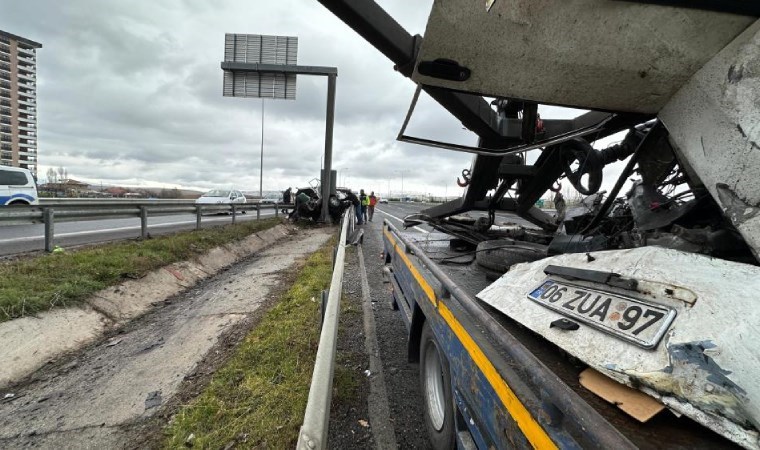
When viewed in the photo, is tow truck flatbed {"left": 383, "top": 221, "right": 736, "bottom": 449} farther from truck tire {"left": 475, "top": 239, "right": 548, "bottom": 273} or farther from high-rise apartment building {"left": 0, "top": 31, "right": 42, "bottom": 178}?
high-rise apartment building {"left": 0, "top": 31, "right": 42, "bottom": 178}

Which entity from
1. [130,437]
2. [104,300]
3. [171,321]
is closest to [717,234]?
[130,437]

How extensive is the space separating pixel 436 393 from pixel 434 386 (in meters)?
0.06

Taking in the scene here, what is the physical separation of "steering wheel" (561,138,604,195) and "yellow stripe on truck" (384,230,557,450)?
5.57ft

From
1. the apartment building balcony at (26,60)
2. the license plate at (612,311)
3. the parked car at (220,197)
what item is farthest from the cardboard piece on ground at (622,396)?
the apartment building balcony at (26,60)

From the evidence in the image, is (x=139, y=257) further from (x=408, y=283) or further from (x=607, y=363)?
(x=607, y=363)

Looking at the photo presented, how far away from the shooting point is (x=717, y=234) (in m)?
1.78

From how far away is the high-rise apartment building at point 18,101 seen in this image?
73375mm

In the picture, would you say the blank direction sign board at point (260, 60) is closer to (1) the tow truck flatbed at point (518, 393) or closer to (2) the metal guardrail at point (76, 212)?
(2) the metal guardrail at point (76, 212)

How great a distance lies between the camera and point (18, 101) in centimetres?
7719

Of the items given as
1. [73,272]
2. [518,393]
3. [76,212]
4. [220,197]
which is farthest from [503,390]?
[220,197]

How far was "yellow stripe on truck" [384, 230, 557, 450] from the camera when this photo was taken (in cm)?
126

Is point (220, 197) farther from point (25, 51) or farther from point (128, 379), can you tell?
point (25, 51)

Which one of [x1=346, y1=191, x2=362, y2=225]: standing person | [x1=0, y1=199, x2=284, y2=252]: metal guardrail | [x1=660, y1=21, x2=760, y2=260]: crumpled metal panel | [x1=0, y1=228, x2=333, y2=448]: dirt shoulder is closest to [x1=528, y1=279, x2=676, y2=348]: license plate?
[x1=660, y1=21, x2=760, y2=260]: crumpled metal panel

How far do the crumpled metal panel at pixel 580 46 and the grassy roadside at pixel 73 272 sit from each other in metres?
5.21
